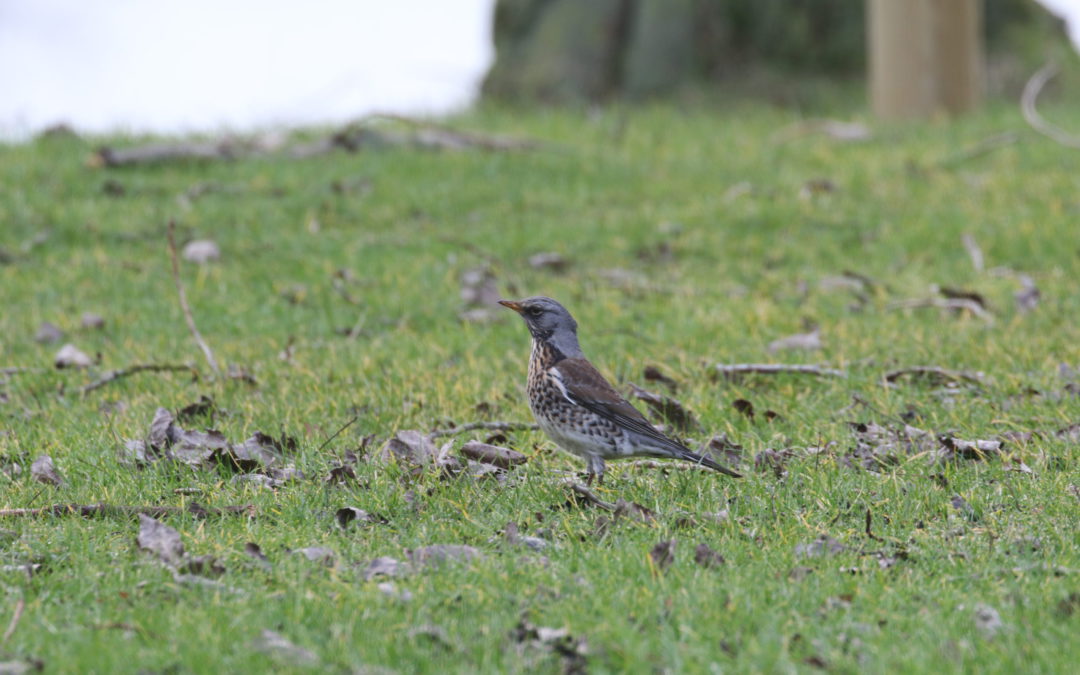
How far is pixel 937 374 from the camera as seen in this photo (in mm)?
7684

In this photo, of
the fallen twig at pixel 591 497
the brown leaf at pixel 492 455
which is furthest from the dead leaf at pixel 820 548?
the brown leaf at pixel 492 455

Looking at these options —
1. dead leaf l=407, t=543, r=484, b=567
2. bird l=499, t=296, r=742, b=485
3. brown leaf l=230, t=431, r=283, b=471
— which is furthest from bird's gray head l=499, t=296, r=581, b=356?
dead leaf l=407, t=543, r=484, b=567

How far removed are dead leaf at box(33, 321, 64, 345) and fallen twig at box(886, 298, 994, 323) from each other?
6.24 meters

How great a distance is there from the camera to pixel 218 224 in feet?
38.4

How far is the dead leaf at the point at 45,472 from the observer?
6.03 metres

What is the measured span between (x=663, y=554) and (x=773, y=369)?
2.97 metres

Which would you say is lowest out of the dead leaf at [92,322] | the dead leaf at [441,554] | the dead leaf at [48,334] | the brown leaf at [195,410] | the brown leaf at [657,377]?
the dead leaf at [48,334]

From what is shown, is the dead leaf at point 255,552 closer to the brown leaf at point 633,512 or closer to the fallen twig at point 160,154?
the brown leaf at point 633,512

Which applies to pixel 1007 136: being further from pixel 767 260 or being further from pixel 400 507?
pixel 400 507

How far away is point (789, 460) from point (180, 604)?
3.11m

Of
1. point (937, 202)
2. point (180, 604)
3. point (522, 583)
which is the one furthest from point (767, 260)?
point (180, 604)

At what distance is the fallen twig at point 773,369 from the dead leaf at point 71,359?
14.0ft

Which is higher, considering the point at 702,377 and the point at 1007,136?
the point at 1007,136

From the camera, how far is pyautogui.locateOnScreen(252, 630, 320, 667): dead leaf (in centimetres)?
415
